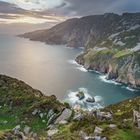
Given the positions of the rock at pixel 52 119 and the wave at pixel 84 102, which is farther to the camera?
the wave at pixel 84 102

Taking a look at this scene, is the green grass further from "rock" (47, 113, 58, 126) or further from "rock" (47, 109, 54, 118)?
"rock" (47, 109, 54, 118)

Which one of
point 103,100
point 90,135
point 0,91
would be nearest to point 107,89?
point 103,100

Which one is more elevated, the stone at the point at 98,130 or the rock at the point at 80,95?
the stone at the point at 98,130

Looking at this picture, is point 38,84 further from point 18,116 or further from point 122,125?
point 122,125

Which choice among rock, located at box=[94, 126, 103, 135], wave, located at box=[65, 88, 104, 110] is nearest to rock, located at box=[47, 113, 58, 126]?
rock, located at box=[94, 126, 103, 135]

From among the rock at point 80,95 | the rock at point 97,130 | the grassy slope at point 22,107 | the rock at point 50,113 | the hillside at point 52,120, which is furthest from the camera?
the rock at point 80,95

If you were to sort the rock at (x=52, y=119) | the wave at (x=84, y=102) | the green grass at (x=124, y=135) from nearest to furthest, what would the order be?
the green grass at (x=124, y=135) → the rock at (x=52, y=119) → the wave at (x=84, y=102)

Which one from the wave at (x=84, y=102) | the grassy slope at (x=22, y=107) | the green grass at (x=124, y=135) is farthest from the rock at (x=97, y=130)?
the wave at (x=84, y=102)

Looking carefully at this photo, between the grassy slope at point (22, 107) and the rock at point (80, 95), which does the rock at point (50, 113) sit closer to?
the grassy slope at point (22, 107)
